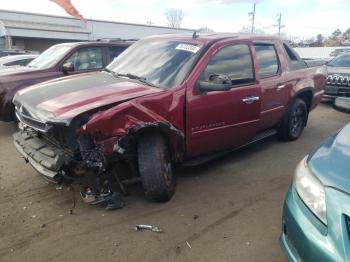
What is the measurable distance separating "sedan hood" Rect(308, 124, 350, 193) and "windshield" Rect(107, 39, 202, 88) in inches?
72.2

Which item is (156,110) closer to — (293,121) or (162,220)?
(162,220)

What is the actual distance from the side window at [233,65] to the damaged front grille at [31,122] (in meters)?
1.81

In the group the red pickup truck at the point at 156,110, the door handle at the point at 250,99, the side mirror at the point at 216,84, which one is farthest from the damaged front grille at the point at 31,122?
the door handle at the point at 250,99

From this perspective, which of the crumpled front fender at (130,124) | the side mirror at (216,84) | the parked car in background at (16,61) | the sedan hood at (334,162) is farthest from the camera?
the parked car in background at (16,61)

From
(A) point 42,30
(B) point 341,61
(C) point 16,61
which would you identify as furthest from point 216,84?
(A) point 42,30

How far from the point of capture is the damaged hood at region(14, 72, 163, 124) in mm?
3270

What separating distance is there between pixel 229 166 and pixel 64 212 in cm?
232

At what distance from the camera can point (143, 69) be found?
433 cm

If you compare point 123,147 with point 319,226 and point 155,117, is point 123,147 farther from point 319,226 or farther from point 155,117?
point 319,226

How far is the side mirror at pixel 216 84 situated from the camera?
12.9ft

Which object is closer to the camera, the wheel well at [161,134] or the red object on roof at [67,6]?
the wheel well at [161,134]

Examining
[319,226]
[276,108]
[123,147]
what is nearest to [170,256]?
[123,147]

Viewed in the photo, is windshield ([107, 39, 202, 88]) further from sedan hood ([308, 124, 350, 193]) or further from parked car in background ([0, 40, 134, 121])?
parked car in background ([0, 40, 134, 121])

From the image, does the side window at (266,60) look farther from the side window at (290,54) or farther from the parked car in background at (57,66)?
the parked car in background at (57,66)
